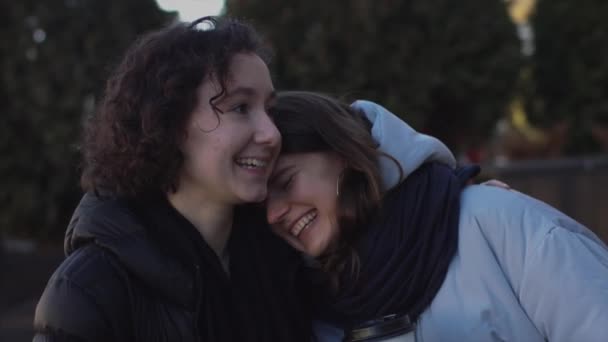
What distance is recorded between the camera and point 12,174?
25.4 ft

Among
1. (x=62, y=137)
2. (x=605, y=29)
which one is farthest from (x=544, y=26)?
(x=62, y=137)

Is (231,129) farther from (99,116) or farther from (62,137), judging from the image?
(62,137)

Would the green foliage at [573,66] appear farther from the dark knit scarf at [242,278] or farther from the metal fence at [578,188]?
the dark knit scarf at [242,278]

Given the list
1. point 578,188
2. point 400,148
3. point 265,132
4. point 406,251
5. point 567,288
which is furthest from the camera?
point 578,188

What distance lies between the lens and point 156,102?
2.07 m

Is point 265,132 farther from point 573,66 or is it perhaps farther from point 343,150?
point 573,66

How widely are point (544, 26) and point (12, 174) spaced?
694 centimetres

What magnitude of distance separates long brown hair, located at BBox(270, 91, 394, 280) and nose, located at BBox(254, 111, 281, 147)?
0.53 feet

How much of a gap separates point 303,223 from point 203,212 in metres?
Answer: 0.34

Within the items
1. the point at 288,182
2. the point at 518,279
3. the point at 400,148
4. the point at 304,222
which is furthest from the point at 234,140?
the point at 518,279

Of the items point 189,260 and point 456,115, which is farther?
point 456,115

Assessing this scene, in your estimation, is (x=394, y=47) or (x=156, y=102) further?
(x=394, y=47)

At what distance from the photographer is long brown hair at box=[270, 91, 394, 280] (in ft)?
7.54

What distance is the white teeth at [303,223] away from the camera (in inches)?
93.1
